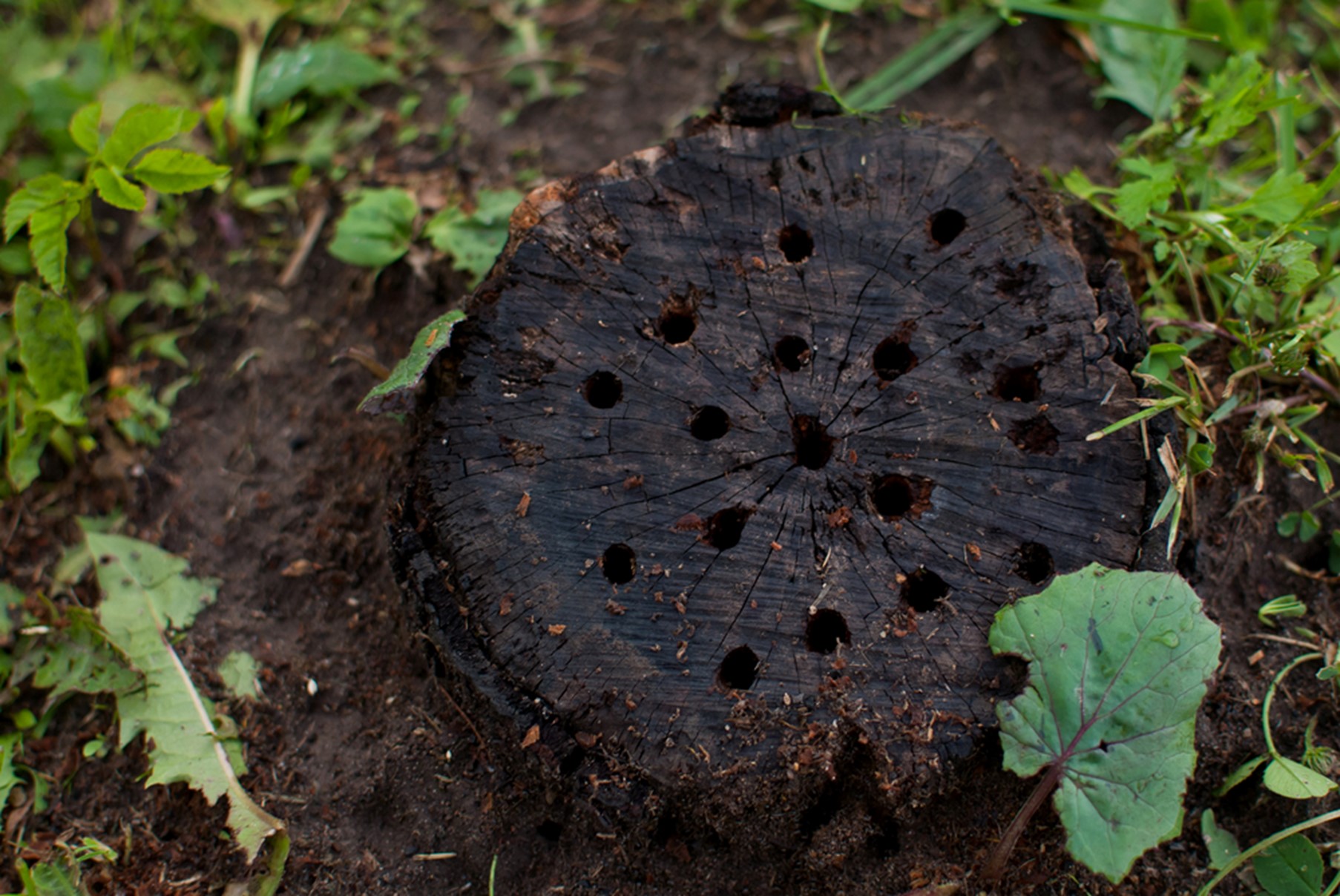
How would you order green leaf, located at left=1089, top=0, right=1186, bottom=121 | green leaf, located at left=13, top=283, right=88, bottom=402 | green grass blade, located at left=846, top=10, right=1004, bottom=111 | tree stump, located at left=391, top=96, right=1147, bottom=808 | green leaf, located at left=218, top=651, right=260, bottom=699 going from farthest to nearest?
green grass blade, located at left=846, top=10, right=1004, bottom=111 < green leaf, located at left=1089, top=0, right=1186, bottom=121 < green leaf, located at left=13, top=283, right=88, bottom=402 < green leaf, located at left=218, top=651, right=260, bottom=699 < tree stump, located at left=391, top=96, right=1147, bottom=808

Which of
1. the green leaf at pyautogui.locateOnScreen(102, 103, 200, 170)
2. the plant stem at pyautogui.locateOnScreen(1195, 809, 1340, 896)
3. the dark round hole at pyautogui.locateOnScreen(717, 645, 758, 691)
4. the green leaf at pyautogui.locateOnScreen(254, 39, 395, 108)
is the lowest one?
the plant stem at pyautogui.locateOnScreen(1195, 809, 1340, 896)

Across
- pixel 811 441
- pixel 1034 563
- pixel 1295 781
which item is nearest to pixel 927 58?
pixel 811 441

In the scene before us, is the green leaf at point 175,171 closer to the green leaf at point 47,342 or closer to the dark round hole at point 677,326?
the green leaf at point 47,342

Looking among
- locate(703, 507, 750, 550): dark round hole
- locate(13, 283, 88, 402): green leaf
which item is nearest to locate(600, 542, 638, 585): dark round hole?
locate(703, 507, 750, 550): dark round hole

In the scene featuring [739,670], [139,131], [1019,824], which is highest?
[139,131]

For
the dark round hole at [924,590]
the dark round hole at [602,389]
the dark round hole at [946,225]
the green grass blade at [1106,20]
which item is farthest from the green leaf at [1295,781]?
the green grass blade at [1106,20]

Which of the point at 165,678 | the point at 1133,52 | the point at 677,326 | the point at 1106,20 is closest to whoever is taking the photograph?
the point at 677,326

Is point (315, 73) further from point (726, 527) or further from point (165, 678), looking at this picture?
point (726, 527)

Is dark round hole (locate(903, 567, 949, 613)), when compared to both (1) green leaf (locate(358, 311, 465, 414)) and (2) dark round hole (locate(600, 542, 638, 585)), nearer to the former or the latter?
(2) dark round hole (locate(600, 542, 638, 585))
